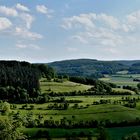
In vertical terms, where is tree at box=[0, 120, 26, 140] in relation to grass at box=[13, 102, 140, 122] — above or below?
above

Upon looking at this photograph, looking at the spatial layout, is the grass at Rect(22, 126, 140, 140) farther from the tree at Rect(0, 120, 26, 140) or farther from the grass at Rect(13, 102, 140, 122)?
the tree at Rect(0, 120, 26, 140)

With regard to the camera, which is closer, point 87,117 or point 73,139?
point 73,139

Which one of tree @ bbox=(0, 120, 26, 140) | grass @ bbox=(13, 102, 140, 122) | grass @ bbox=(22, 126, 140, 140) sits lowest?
grass @ bbox=(22, 126, 140, 140)

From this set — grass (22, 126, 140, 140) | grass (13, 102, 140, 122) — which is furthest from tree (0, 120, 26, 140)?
grass (13, 102, 140, 122)

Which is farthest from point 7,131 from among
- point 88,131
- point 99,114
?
point 99,114

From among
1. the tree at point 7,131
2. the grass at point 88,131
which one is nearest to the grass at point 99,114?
the grass at point 88,131

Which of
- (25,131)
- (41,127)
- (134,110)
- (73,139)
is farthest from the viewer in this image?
(134,110)

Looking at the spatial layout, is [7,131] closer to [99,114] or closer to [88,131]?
[88,131]

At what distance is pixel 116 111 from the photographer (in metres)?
193

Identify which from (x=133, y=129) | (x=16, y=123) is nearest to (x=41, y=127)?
(x=133, y=129)

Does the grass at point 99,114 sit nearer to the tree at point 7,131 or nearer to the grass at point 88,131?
the grass at point 88,131

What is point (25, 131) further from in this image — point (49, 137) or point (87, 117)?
point (87, 117)

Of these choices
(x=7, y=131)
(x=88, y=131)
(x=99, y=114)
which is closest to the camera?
(x=7, y=131)

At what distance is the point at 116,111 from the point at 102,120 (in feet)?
60.8
